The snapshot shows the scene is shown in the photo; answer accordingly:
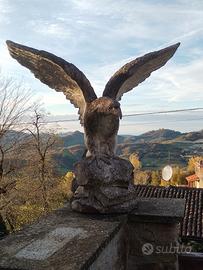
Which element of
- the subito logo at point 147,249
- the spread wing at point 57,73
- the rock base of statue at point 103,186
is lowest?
the subito logo at point 147,249

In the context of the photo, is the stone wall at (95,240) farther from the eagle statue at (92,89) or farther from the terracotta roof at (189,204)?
the terracotta roof at (189,204)

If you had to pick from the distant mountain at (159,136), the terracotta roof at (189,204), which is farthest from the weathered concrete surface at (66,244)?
the distant mountain at (159,136)

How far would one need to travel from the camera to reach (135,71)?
4316 mm

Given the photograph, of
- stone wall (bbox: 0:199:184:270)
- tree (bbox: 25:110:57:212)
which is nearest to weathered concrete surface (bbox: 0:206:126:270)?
stone wall (bbox: 0:199:184:270)

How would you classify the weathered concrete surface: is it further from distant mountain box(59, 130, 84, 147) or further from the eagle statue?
distant mountain box(59, 130, 84, 147)

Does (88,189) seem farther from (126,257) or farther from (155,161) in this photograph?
(155,161)

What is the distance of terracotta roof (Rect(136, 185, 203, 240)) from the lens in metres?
16.0

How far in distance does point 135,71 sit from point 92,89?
1.64 feet

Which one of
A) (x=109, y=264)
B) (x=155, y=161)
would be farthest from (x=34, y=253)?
(x=155, y=161)

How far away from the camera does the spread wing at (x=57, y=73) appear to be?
164 inches

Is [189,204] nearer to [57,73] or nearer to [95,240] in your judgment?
[57,73]

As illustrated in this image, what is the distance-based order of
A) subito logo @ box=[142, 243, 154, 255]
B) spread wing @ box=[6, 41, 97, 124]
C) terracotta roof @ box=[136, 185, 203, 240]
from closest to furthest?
subito logo @ box=[142, 243, 154, 255]
spread wing @ box=[6, 41, 97, 124]
terracotta roof @ box=[136, 185, 203, 240]

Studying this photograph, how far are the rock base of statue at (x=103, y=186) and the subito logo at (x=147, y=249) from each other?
39 cm

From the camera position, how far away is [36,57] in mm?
4438
